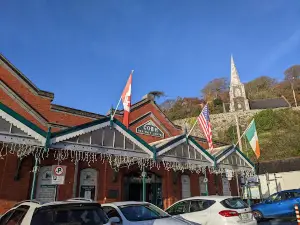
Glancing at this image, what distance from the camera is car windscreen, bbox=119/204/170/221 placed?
6990 mm

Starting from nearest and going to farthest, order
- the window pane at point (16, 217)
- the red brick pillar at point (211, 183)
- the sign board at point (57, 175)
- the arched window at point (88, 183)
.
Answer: the window pane at point (16, 217), the sign board at point (57, 175), the arched window at point (88, 183), the red brick pillar at point (211, 183)

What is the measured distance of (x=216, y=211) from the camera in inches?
353

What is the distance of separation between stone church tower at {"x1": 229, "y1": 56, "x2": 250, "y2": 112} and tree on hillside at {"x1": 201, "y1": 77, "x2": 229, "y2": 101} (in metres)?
4.02

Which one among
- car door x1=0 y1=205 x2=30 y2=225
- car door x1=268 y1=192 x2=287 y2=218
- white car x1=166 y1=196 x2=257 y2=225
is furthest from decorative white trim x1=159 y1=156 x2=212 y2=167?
car door x1=0 y1=205 x2=30 y2=225

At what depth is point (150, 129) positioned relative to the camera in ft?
64.4

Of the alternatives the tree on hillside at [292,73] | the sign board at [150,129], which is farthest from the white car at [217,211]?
the tree on hillside at [292,73]

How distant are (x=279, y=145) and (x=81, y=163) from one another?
36.5 metres

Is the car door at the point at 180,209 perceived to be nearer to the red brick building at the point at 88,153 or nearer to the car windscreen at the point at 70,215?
the red brick building at the point at 88,153

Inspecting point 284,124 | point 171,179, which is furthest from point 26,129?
point 284,124

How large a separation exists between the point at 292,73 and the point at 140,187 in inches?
2735

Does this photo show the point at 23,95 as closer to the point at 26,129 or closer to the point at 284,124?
the point at 26,129

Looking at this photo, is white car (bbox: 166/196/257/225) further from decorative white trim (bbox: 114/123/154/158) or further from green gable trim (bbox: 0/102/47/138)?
green gable trim (bbox: 0/102/47/138)

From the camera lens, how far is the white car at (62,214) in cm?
486

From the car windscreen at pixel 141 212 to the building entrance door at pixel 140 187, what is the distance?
849 cm
